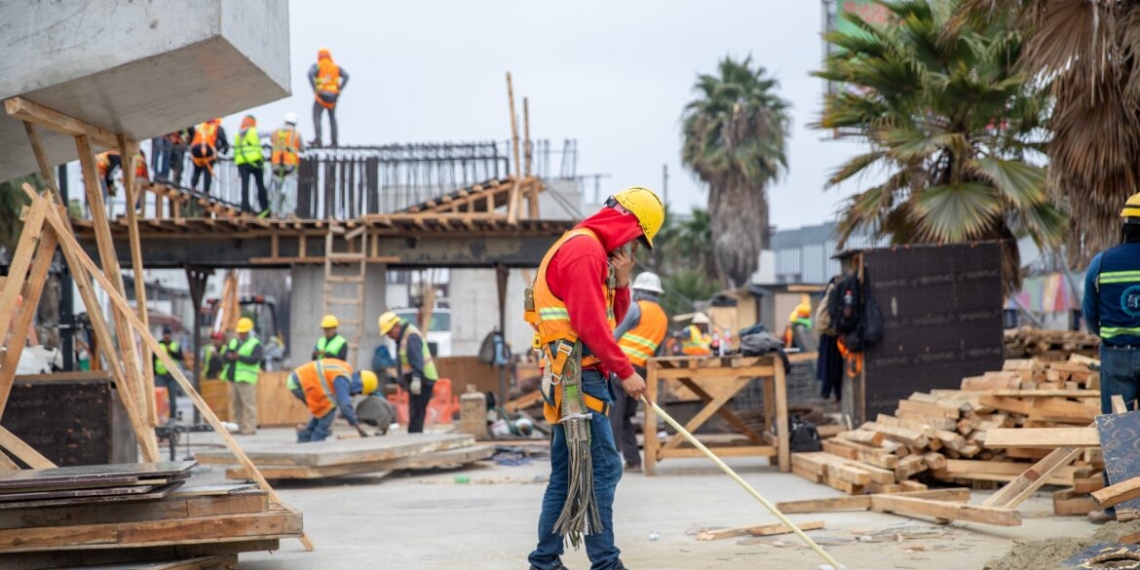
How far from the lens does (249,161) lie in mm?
23500

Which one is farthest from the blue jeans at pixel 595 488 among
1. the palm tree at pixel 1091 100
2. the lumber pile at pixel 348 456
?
the palm tree at pixel 1091 100

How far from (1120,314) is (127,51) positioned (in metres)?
6.04

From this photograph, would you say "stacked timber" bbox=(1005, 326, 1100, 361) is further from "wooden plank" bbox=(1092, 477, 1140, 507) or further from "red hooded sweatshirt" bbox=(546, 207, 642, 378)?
"red hooded sweatshirt" bbox=(546, 207, 642, 378)

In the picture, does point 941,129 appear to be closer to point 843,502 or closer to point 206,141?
point 843,502

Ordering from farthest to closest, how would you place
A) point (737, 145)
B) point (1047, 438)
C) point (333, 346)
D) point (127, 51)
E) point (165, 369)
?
point (737, 145), point (165, 369), point (333, 346), point (1047, 438), point (127, 51)

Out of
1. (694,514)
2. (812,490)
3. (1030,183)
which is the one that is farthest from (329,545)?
(1030,183)

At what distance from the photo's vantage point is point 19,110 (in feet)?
24.8

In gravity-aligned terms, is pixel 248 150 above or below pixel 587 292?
above

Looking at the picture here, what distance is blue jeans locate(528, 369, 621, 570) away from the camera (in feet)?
21.5

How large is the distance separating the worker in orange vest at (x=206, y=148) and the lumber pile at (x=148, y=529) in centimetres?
1767

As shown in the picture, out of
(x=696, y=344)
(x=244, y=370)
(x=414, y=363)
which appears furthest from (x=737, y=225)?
(x=414, y=363)

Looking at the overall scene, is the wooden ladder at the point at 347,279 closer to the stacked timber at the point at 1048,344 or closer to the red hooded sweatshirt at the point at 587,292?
the stacked timber at the point at 1048,344

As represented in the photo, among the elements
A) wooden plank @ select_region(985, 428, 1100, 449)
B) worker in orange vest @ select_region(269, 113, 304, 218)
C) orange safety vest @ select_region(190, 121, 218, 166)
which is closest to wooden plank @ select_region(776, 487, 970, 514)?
wooden plank @ select_region(985, 428, 1100, 449)

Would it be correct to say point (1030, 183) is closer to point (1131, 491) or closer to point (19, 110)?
point (1131, 491)
